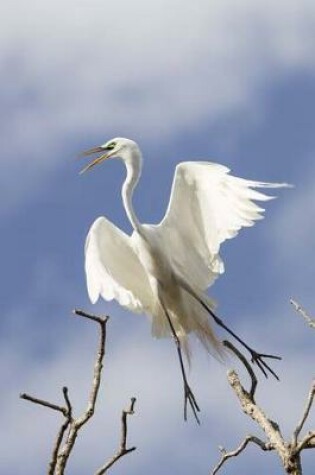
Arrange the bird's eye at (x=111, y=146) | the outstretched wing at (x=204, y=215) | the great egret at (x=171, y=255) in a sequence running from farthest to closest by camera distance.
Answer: the bird's eye at (x=111, y=146), the great egret at (x=171, y=255), the outstretched wing at (x=204, y=215)

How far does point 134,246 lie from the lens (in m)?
13.2

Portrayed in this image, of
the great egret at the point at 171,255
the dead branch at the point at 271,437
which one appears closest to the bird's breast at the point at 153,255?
the great egret at the point at 171,255

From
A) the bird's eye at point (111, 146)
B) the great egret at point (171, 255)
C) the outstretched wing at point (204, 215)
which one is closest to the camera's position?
the outstretched wing at point (204, 215)

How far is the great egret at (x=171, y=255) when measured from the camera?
41.5 feet

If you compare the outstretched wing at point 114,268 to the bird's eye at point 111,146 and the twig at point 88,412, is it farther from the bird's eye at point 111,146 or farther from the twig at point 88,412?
the twig at point 88,412

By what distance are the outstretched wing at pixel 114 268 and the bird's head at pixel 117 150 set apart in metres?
0.71

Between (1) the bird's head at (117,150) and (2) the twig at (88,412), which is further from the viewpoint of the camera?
(1) the bird's head at (117,150)

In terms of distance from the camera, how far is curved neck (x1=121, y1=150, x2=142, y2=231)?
42.7 ft

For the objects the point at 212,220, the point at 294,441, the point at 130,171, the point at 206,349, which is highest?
the point at 130,171

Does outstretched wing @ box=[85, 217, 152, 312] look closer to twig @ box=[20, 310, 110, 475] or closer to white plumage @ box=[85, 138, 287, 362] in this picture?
white plumage @ box=[85, 138, 287, 362]

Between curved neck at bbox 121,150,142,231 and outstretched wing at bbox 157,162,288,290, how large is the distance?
1.07 feet

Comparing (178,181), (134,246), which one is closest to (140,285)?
(134,246)

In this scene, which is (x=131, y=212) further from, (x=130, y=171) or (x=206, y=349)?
(x=206, y=349)

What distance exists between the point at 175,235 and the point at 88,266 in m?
0.96
